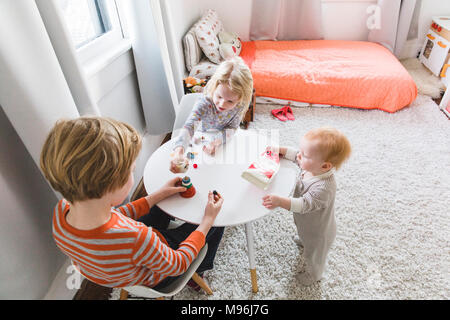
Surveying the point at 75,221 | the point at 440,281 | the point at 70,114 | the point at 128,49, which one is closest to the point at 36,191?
the point at 70,114

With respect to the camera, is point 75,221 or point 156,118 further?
point 156,118

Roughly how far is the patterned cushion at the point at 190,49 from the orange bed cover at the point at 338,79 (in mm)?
618

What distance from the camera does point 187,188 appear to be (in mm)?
1023

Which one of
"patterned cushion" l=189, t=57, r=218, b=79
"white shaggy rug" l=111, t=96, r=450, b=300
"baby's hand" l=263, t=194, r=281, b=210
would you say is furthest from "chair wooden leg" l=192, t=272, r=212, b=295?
"patterned cushion" l=189, t=57, r=218, b=79

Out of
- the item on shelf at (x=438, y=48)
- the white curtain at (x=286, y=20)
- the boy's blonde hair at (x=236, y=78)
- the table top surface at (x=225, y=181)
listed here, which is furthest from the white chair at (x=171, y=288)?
the item on shelf at (x=438, y=48)

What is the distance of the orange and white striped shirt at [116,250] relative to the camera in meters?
0.69

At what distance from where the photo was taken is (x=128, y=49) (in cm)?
160

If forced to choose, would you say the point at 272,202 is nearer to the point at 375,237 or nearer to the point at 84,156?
the point at 84,156

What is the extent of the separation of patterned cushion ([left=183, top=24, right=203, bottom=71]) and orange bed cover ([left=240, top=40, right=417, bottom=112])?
2.03ft

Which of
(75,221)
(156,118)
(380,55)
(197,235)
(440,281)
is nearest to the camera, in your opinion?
(75,221)

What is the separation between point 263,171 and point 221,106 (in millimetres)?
451

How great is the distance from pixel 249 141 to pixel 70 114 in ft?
2.68

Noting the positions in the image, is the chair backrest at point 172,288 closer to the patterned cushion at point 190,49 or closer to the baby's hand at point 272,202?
the baby's hand at point 272,202

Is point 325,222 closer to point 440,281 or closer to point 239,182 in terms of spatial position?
point 239,182
